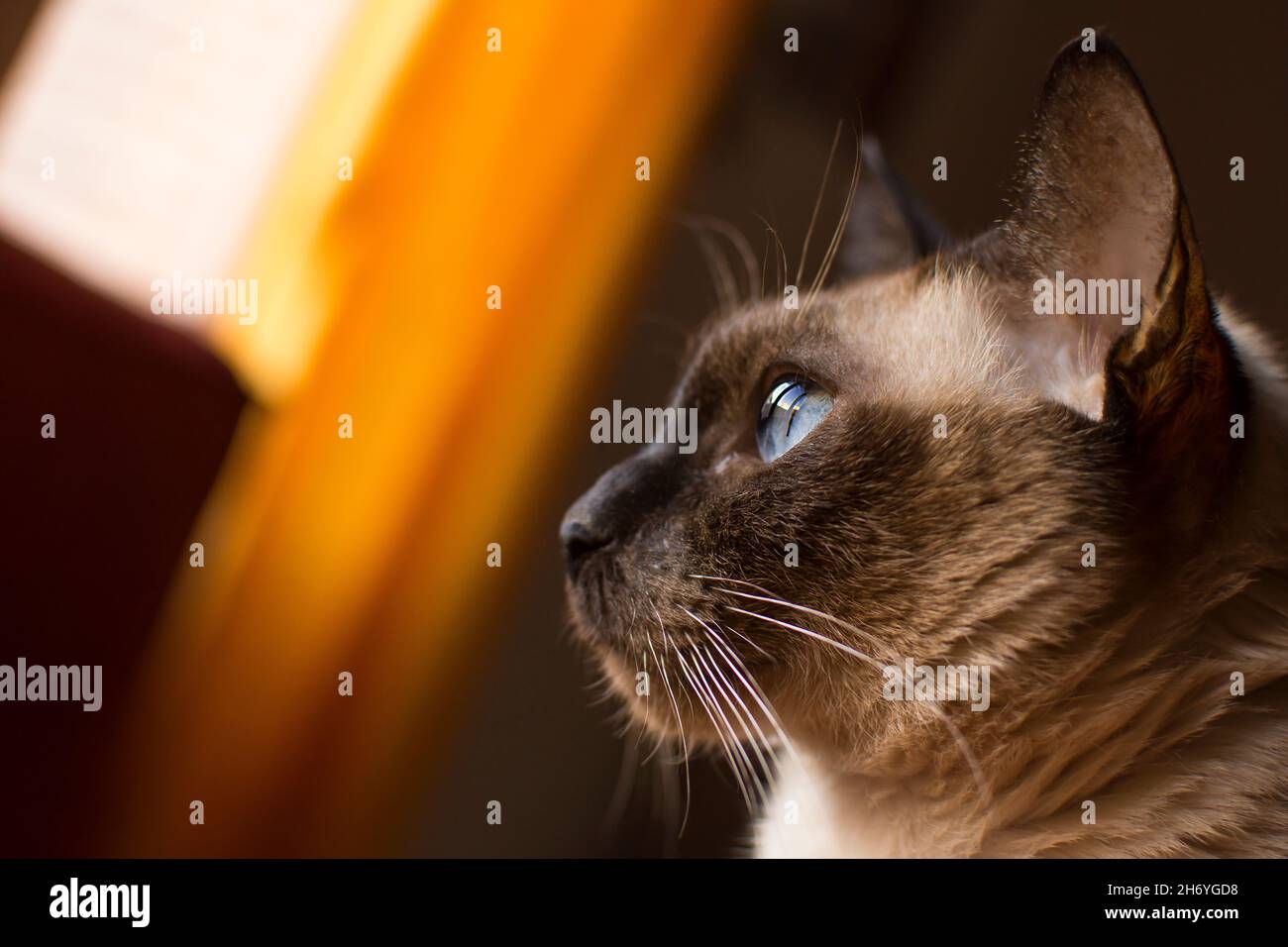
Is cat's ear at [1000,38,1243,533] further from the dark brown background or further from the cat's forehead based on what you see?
the dark brown background

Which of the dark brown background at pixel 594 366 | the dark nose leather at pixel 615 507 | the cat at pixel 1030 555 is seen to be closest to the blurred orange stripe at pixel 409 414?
the dark brown background at pixel 594 366

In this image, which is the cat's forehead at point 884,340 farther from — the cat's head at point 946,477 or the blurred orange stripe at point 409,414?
the blurred orange stripe at point 409,414

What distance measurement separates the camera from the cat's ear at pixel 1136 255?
57 centimetres

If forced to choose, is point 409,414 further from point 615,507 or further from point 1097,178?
point 1097,178

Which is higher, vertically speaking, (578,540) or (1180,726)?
(578,540)

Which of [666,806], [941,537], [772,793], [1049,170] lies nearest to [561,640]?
[666,806]

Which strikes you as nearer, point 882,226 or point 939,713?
point 939,713

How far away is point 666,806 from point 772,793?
25 centimetres

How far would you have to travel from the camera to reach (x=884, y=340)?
79 centimetres

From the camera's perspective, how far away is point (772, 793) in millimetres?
926

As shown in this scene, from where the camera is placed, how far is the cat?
0.61 meters

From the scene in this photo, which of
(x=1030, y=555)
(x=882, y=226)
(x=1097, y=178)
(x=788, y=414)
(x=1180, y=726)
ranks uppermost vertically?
(x=882, y=226)

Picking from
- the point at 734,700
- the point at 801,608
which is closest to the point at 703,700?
the point at 734,700

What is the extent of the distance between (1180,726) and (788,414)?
357 millimetres
